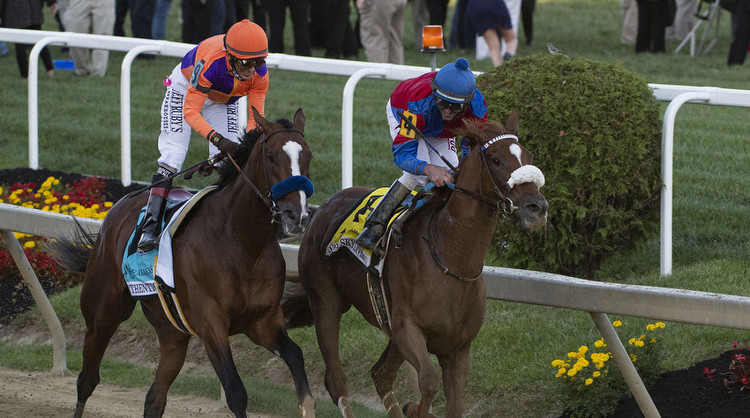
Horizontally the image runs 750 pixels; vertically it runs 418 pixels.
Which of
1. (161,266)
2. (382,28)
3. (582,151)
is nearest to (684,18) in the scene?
(382,28)

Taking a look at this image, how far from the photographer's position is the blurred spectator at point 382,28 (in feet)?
46.3

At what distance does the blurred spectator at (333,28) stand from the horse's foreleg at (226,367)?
1022cm

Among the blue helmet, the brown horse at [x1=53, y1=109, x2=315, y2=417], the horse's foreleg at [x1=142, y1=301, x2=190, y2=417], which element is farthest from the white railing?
the brown horse at [x1=53, y1=109, x2=315, y2=417]

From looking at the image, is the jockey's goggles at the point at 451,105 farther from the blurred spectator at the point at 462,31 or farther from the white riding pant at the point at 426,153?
the blurred spectator at the point at 462,31

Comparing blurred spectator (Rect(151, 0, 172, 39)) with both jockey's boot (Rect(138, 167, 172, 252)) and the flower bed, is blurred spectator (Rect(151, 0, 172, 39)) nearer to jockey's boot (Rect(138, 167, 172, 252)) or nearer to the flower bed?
the flower bed

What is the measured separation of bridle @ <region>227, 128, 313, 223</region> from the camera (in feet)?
15.4

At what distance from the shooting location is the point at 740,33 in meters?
14.3

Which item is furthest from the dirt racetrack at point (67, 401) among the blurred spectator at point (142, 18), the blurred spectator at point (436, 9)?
the blurred spectator at point (436, 9)

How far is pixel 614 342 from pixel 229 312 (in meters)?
1.72

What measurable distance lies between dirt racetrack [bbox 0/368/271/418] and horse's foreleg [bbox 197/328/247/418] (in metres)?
1.44

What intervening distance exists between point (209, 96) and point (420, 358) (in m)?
1.89

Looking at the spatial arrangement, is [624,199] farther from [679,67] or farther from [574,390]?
[679,67]

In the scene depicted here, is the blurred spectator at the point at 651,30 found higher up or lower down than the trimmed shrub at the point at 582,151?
lower down

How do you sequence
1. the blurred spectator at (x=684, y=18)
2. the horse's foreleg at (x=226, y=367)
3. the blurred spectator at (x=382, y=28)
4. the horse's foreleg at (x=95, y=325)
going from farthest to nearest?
the blurred spectator at (x=684, y=18)
the blurred spectator at (x=382, y=28)
the horse's foreleg at (x=95, y=325)
the horse's foreleg at (x=226, y=367)
